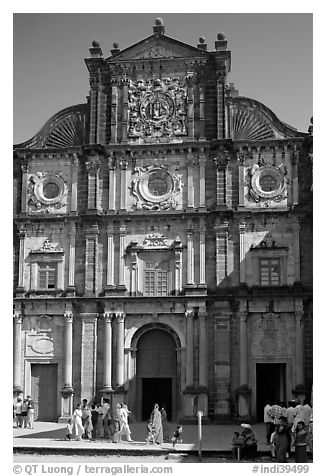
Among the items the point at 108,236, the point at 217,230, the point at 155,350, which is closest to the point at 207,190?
the point at 217,230

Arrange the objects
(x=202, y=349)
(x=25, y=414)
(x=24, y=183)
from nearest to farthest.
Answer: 1. (x=25, y=414)
2. (x=202, y=349)
3. (x=24, y=183)

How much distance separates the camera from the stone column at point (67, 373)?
1315 inches

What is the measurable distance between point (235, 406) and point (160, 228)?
7.79 metres

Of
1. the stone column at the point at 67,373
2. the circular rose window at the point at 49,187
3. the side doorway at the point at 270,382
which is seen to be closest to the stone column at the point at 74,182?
the circular rose window at the point at 49,187

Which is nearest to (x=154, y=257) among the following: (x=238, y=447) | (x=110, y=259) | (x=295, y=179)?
(x=110, y=259)

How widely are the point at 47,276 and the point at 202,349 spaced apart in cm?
718

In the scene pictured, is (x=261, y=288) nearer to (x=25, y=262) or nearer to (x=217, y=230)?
(x=217, y=230)

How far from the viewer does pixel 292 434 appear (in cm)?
2253

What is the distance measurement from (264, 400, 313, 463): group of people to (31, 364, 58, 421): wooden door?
1225 cm

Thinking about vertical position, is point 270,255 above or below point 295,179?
below

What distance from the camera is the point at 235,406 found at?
108 ft

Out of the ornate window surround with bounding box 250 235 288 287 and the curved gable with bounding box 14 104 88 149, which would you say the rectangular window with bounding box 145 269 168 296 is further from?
the curved gable with bounding box 14 104 88 149

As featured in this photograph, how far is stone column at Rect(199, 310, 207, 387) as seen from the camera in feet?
108

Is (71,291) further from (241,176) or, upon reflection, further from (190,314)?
(241,176)
